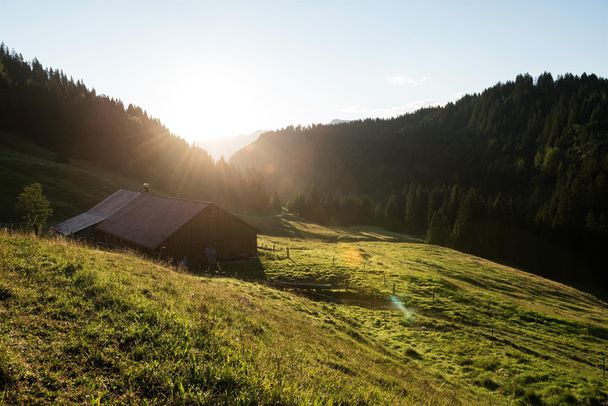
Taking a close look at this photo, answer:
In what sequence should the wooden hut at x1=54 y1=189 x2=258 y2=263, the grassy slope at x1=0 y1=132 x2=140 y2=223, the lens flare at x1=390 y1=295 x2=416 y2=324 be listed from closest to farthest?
the lens flare at x1=390 y1=295 x2=416 y2=324
the wooden hut at x1=54 y1=189 x2=258 y2=263
the grassy slope at x1=0 y1=132 x2=140 y2=223

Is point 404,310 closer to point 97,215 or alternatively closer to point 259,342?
point 259,342

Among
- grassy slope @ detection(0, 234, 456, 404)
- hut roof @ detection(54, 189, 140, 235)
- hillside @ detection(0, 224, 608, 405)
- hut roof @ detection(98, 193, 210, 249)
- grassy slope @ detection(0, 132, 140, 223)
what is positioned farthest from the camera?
grassy slope @ detection(0, 132, 140, 223)

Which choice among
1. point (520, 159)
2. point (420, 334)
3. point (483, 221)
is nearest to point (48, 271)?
point (420, 334)

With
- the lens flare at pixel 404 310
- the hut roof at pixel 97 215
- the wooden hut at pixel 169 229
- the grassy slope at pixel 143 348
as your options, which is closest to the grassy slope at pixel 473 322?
Answer: the lens flare at pixel 404 310

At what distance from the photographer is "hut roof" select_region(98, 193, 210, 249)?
3966cm

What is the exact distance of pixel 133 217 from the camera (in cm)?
4494

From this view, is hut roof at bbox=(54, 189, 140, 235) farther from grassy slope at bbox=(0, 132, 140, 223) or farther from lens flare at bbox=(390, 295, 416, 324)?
lens flare at bbox=(390, 295, 416, 324)

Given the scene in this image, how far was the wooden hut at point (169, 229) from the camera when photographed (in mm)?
39531

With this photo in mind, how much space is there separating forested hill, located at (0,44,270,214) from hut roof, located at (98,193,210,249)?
53.3 m

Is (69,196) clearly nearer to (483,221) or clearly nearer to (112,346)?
(112,346)

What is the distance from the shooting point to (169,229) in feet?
130

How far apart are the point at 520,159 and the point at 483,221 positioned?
11342 cm

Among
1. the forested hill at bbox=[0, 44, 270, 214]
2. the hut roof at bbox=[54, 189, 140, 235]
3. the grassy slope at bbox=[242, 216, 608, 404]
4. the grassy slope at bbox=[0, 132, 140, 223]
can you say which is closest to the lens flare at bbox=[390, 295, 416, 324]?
the grassy slope at bbox=[242, 216, 608, 404]

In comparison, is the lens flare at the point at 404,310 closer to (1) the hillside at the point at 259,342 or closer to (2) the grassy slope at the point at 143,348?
(1) the hillside at the point at 259,342
